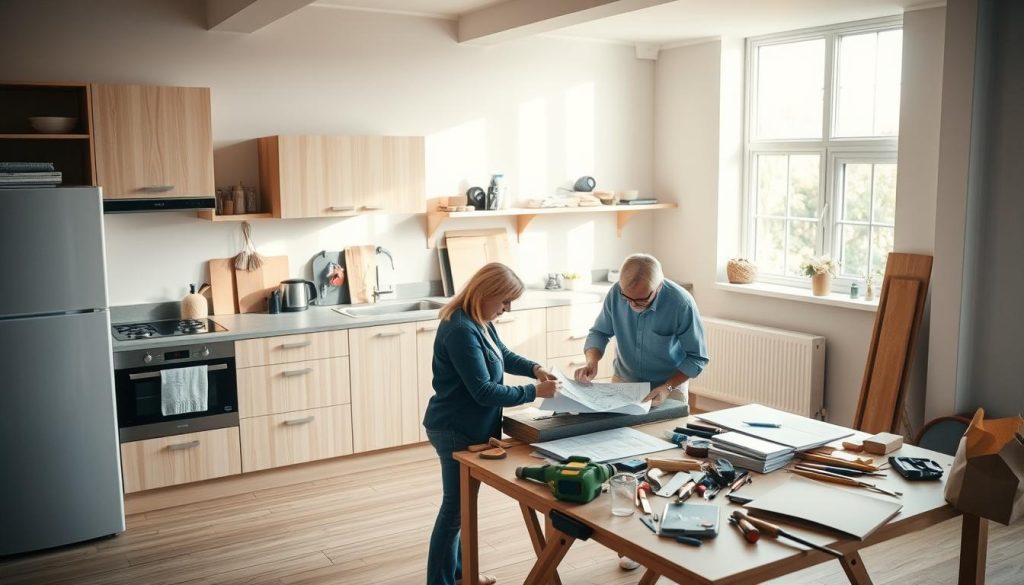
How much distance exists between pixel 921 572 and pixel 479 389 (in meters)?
2.17

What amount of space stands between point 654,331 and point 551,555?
1408 mm

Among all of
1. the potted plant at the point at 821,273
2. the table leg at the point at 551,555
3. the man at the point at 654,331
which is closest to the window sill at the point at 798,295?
the potted plant at the point at 821,273

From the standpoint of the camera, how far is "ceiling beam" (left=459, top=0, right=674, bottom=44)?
178 inches

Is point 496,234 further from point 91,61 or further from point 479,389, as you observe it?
point 479,389

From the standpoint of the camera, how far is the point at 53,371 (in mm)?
4152

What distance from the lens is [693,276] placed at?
6.63 metres

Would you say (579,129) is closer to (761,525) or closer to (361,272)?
(361,272)

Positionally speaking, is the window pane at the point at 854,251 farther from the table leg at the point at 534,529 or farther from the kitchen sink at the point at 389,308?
the table leg at the point at 534,529

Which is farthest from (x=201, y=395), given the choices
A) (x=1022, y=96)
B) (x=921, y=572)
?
(x=1022, y=96)

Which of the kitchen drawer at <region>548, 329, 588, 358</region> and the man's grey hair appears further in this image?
the kitchen drawer at <region>548, 329, 588, 358</region>

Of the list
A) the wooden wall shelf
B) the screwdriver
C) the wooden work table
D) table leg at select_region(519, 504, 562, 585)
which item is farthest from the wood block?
the wooden wall shelf

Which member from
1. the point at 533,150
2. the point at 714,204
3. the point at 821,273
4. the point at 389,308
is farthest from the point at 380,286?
the point at 821,273

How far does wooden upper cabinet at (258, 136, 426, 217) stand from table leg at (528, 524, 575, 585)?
9.98ft

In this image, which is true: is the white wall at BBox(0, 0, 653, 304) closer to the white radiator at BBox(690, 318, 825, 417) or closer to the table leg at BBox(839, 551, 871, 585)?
the white radiator at BBox(690, 318, 825, 417)
